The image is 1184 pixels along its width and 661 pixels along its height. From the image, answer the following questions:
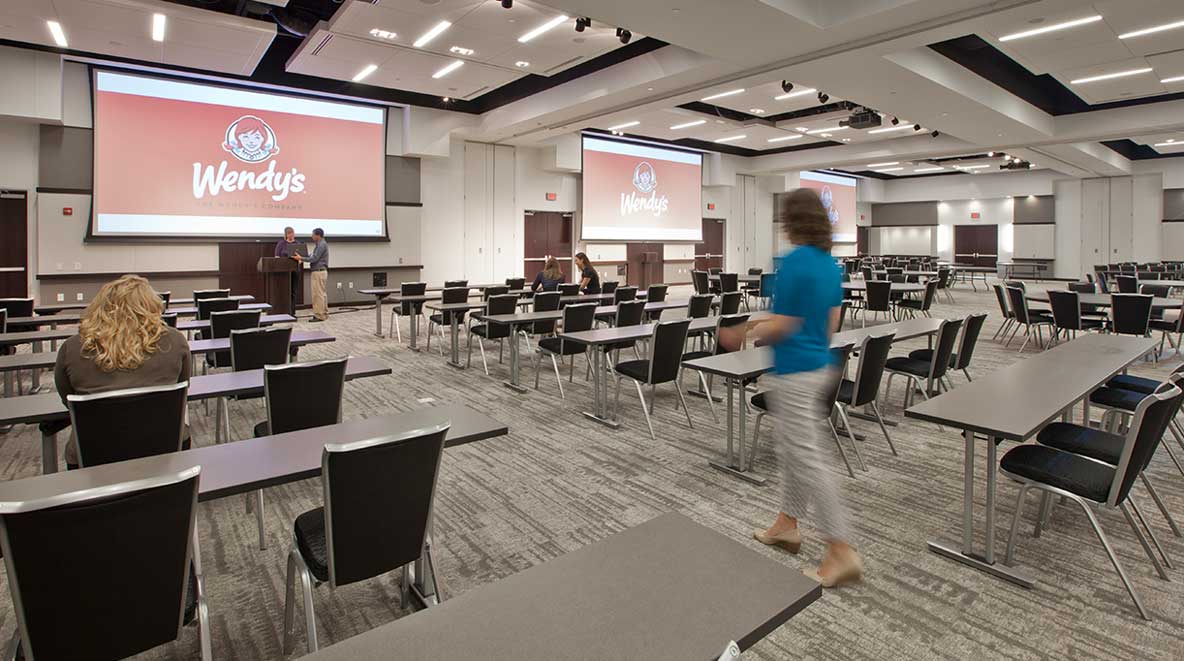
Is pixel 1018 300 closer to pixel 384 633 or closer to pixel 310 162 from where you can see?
pixel 384 633

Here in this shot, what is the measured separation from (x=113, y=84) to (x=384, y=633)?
12.6 meters

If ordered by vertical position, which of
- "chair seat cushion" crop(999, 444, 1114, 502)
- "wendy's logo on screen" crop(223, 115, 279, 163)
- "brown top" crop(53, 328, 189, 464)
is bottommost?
"chair seat cushion" crop(999, 444, 1114, 502)

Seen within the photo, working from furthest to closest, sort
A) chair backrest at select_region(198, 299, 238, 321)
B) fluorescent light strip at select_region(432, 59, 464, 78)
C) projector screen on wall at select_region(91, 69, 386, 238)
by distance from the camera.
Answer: projector screen on wall at select_region(91, 69, 386, 238) → fluorescent light strip at select_region(432, 59, 464, 78) → chair backrest at select_region(198, 299, 238, 321)

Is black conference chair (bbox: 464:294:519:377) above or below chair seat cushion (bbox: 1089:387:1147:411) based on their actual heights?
above


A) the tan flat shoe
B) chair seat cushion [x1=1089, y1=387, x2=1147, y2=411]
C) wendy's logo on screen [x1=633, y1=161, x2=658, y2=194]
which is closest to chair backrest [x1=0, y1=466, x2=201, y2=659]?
the tan flat shoe

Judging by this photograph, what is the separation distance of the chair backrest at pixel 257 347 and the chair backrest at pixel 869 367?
152 inches

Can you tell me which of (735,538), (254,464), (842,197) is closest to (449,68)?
(735,538)

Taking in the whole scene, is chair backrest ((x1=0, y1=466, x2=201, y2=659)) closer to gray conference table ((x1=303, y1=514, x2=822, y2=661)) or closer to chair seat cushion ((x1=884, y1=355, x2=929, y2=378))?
gray conference table ((x1=303, y1=514, x2=822, y2=661))

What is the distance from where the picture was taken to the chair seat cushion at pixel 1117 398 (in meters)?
3.85

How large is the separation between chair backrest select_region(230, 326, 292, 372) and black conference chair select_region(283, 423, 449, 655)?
2.58 meters

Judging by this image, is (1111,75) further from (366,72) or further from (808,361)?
(366,72)

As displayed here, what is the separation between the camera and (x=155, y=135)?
10.7 metres

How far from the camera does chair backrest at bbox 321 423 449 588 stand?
192 centimetres

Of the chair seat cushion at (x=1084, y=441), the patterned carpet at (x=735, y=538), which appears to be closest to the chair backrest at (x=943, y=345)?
the patterned carpet at (x=735, y=538)
